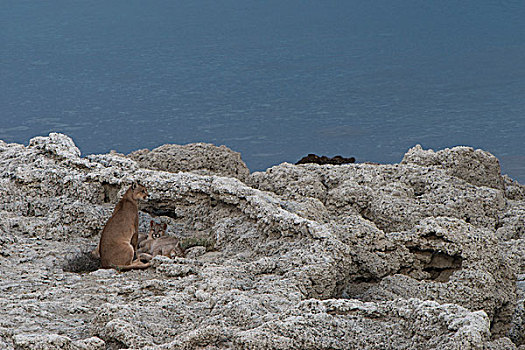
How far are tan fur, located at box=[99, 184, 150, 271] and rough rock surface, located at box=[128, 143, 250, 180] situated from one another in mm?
2923

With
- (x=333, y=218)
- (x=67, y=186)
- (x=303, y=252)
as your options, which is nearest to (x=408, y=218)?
(x=333, y=218)

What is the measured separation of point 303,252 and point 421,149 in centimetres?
608

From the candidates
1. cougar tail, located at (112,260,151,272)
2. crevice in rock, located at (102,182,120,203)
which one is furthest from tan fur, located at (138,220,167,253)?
crevice in rock, located at (102,182,120,203)

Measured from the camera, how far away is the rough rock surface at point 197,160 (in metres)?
13.1

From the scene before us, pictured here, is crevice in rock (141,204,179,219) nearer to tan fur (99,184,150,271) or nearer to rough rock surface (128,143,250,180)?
rough rock surface (128,143,250,180)

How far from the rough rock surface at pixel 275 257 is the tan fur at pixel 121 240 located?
26 cm

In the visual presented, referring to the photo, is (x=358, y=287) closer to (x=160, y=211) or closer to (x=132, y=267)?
(x=132, y=267)

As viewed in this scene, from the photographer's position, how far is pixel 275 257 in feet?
30.3

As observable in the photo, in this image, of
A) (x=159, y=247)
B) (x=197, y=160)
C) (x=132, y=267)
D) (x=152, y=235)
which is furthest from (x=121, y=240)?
(x=197, y=160)

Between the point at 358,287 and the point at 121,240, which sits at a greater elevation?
the point at 358,287

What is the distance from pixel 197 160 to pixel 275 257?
4.33 m

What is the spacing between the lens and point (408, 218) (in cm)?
1100

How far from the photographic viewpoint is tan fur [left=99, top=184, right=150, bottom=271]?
9570mm

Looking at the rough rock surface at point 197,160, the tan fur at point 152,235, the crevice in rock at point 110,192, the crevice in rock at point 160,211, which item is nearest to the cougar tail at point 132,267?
the tan fur at point 152,235
